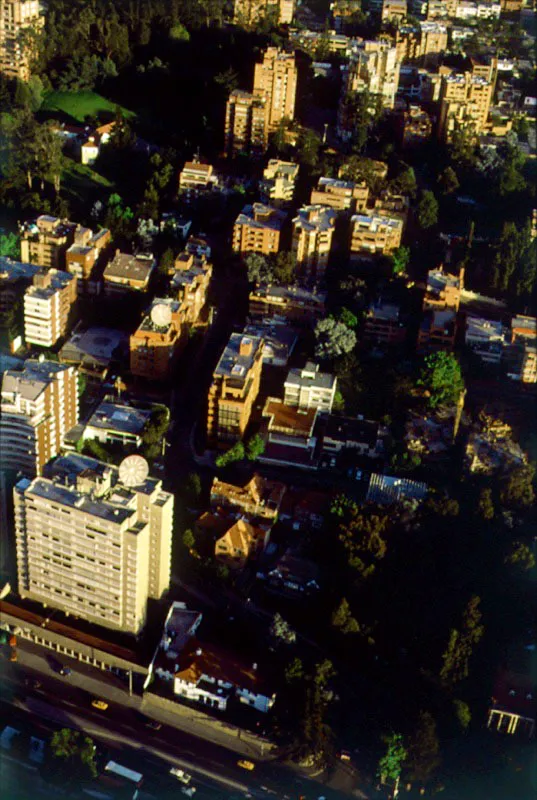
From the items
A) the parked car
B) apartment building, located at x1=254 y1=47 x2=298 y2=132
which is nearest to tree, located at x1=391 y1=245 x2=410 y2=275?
apartment building, located at x1=254 y1=47 x2=298 y2=132

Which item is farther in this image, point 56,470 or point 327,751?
point 56,470

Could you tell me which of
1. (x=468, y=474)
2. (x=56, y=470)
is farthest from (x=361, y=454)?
(x=56, y=470)

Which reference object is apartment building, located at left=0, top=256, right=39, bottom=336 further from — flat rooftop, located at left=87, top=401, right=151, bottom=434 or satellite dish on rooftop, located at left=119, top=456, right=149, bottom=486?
satellite dish on rooftop, located at left=119, top=456, right=149, bottom=486

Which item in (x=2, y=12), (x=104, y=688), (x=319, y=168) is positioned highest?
(x=2, y=12)

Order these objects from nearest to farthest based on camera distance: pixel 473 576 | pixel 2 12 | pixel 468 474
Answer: pixel 473 576 → pixel 468 474 → pixel 2 12

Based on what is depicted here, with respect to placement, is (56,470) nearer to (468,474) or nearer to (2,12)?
(468,474)

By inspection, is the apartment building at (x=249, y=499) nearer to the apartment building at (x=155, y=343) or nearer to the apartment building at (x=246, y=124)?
the apartment building at (x=155, y=343)
